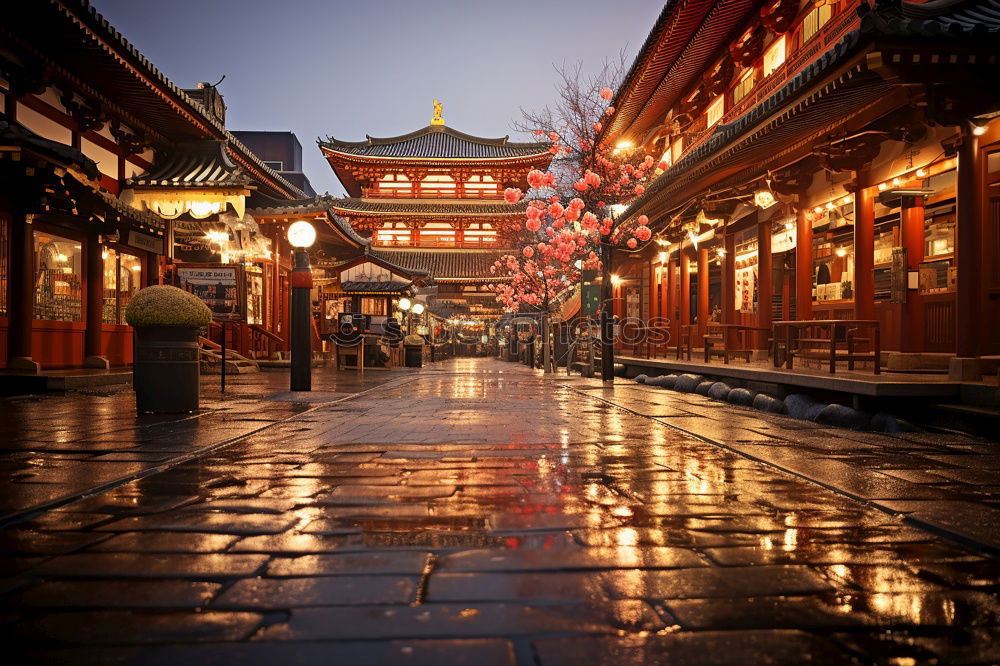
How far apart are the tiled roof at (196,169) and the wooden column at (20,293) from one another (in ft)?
12.4

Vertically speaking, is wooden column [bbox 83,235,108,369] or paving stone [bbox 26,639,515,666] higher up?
wooden column [bbox 83,235,108,369]

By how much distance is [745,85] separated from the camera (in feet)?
49.6

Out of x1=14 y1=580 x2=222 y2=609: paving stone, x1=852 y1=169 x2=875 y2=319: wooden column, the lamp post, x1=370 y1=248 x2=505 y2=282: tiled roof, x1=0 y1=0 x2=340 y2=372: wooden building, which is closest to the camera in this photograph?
x1=14 y1=580 x2=222 y2=609: paving stone

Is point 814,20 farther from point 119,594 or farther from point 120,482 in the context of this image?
point 119,594

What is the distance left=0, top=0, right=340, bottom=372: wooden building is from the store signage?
0.14 feet

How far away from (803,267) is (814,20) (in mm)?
4525

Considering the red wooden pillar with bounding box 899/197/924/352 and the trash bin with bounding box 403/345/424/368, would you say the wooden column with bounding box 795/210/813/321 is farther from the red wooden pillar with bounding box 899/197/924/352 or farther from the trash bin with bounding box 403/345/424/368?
the trash bin with bounding box 403/345/424/368

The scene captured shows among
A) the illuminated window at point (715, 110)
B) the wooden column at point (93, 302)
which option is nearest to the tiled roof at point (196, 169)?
the wooden column at point (93, 302)

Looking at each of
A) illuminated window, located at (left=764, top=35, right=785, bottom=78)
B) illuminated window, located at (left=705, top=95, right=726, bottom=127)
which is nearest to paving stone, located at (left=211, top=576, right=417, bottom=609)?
illuminated window, located at (left=764, top=35, right=785, bottom=78)

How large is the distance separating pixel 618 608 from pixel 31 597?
205 centimetres

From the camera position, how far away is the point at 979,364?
23.8ft

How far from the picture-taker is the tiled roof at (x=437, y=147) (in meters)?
39.4

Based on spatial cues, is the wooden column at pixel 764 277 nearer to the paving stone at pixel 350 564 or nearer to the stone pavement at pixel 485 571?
the stone pavement at pixel 485 571

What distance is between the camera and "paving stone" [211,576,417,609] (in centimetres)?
226
